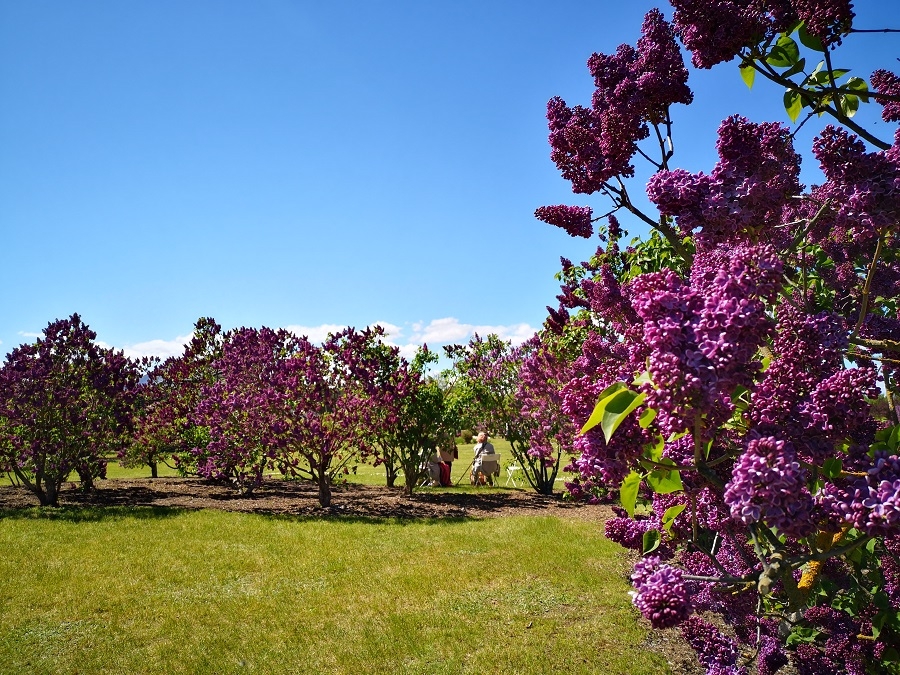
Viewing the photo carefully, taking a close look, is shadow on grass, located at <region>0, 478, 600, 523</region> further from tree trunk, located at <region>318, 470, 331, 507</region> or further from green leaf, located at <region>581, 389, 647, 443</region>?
Result: green leaf, located at <region>581, 389, 647, 443</region>

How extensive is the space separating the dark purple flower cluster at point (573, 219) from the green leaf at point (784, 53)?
997 millimetres

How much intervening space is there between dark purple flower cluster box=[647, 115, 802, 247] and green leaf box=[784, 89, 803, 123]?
0.75 ft

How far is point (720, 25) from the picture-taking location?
2.14 m

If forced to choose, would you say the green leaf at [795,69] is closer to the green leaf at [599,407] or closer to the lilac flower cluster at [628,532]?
the green leaf at [599,407]

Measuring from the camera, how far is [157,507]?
39.0 feet

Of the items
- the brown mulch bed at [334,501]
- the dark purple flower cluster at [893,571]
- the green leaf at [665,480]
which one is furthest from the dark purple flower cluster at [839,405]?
the brown mulch bed at [334,501]

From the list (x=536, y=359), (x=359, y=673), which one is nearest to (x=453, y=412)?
(x=536, y=359)

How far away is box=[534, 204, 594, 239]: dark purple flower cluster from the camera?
2980 mm

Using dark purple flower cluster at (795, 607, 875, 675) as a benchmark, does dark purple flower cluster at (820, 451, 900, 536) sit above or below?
above

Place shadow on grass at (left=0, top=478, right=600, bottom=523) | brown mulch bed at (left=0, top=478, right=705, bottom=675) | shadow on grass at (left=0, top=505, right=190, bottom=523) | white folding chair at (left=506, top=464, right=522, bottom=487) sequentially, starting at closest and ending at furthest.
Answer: shadow on grass at (left=0, top=505, right=190, bottom=523)
shadow on grass at (left=0, top=478, right=600, bottom=523)
brown mulch bed at (left=0, top=478, right=705, bottom=675)
white folding chair at (left=506, top=464, right=522, bottom=487)

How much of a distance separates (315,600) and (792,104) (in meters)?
6.14

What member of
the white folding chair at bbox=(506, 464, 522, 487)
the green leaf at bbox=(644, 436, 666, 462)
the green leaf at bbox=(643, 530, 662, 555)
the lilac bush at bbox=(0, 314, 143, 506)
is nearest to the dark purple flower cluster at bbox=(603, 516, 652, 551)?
the green leaf at bbox=(643, 530, 662, 555)

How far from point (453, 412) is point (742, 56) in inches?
514

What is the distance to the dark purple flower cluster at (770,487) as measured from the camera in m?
1.36
